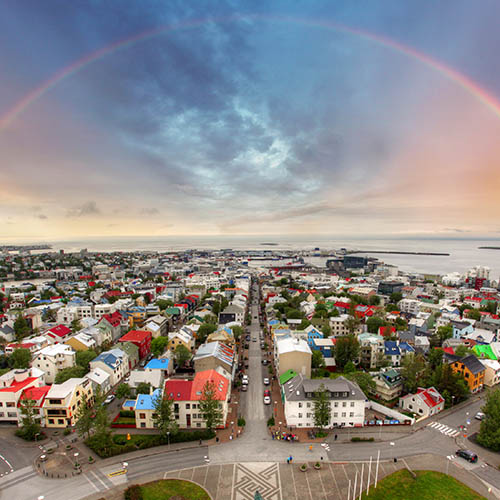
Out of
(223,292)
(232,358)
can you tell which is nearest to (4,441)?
(232,358)

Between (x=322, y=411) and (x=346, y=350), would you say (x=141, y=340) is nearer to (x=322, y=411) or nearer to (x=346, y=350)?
(x=346, y=350)

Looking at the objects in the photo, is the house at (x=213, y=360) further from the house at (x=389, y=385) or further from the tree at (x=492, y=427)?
the tree at (x=492, y=427)

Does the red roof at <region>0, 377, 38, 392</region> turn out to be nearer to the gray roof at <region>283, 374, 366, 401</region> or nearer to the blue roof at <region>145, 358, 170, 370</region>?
the blue roof at <region>145, 358, 170, 370</region>

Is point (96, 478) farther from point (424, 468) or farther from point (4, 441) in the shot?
point (424, 468)

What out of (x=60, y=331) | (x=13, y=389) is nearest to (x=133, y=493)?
(x=13, y=389)

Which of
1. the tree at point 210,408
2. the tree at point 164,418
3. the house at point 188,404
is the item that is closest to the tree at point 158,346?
the house at point 188,404

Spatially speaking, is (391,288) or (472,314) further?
(391,288)
